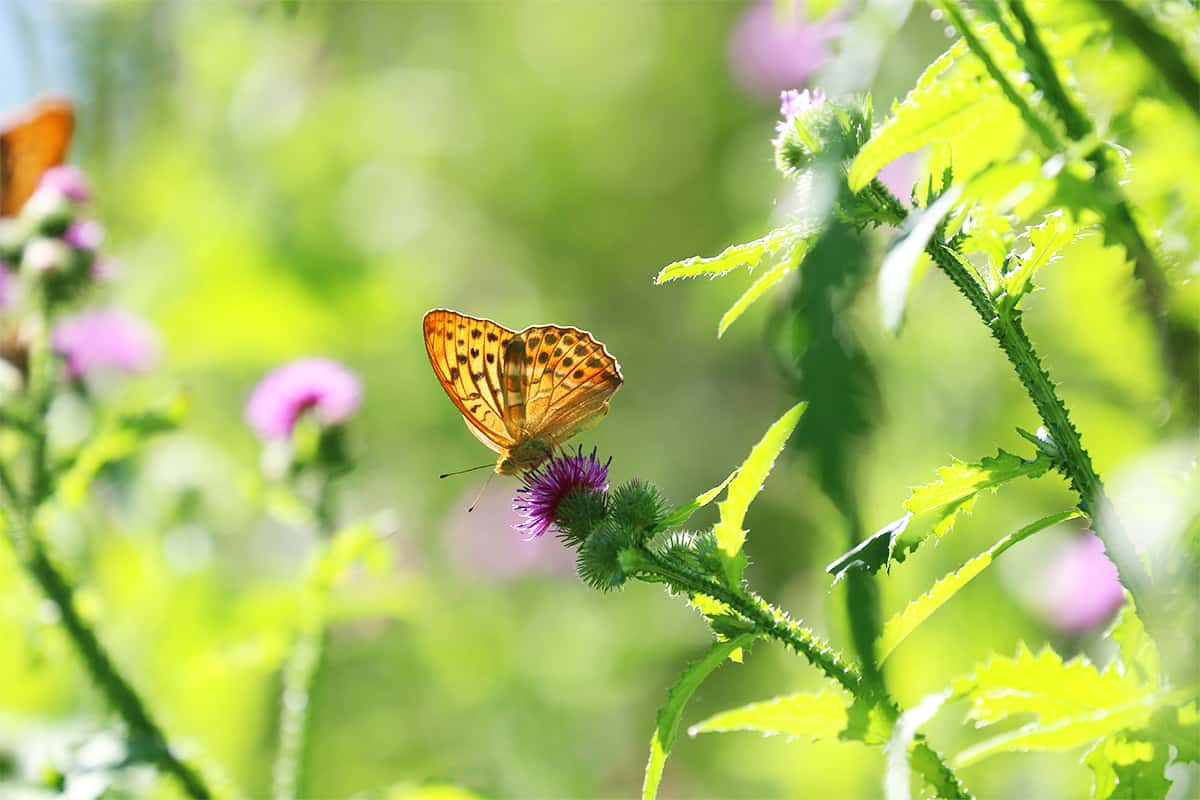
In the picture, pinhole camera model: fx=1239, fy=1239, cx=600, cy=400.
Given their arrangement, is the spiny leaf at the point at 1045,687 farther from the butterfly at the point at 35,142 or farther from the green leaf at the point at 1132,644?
the butterfly at the point at 35,142

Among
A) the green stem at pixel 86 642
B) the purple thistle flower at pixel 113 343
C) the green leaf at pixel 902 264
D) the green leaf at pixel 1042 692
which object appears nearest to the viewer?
the green leaf at pixel 902 264

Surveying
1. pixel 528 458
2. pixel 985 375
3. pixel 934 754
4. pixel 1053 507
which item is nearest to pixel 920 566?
pixel 1053 507

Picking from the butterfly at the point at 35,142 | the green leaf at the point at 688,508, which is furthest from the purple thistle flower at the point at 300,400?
the green leaf at the point at 688,508

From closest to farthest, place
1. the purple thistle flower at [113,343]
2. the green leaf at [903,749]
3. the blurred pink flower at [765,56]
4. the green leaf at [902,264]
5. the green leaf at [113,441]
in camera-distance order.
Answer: the green leaf at [902,264] < the green leaf at [903,749] < the green leaf at [113,441] < the purple thistle flower at [113,343] < the blurred pink flower at [765,56]

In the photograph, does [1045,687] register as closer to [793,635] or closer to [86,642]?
[793,635]

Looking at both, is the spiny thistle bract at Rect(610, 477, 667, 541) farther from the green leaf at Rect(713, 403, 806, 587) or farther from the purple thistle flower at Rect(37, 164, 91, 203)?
the purple thistle flower at Rect(37, 164, 91, 203)

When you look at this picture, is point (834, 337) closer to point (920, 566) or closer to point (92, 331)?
point (920, 566)

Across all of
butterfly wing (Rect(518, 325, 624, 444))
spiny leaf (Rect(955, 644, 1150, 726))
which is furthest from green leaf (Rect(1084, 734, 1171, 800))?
butterfly wing (Rect(518, 325, 624, 444))
